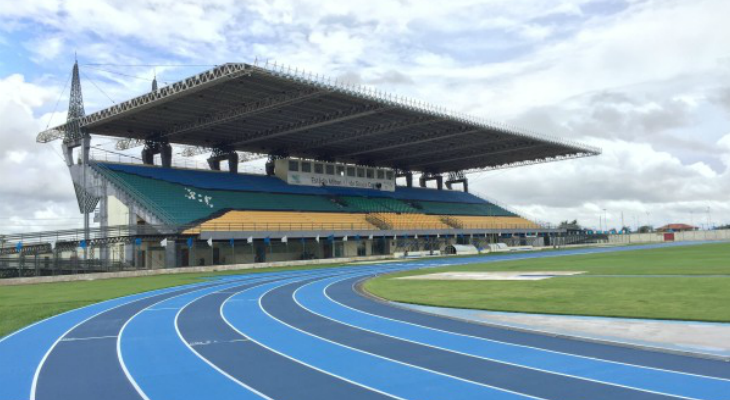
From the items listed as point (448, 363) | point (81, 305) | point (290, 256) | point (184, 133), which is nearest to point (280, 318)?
point (448, 363)

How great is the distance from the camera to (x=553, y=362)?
8.08 metres

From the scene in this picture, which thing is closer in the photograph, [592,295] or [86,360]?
[86,360]

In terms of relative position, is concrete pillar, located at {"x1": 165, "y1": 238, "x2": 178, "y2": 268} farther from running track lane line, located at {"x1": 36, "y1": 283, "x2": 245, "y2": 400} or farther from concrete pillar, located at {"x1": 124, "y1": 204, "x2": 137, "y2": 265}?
running track lane line, located at {"x1": 36, "y1": 283, "x2": 245, "y2": 400}

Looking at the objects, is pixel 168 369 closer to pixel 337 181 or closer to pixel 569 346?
pixel 569 346

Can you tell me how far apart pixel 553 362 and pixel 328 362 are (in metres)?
3.50

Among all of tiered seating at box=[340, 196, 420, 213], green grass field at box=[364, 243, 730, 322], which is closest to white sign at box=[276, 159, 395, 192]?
tiered seating at box=[340, 196, 420, 213]

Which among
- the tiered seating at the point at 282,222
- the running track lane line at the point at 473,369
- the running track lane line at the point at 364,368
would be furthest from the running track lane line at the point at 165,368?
the tiered seating at the point at 282,222

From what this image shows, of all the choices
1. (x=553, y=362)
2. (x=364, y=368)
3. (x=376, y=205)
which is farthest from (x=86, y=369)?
(x=376, y=205)

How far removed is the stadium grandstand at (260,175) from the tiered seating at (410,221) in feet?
0.75

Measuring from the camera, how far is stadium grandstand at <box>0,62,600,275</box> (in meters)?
37.0

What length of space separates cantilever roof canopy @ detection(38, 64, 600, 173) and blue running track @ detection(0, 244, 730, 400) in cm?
2481

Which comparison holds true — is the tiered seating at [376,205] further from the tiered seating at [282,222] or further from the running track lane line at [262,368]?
the running track lane line at [262,368]

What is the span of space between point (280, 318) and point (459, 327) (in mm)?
4704

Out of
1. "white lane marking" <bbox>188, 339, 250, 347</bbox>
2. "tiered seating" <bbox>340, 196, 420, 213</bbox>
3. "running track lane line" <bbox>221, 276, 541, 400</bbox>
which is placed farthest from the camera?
"tiered seating" <bbox>340, 196, 420, 213</bbox>
